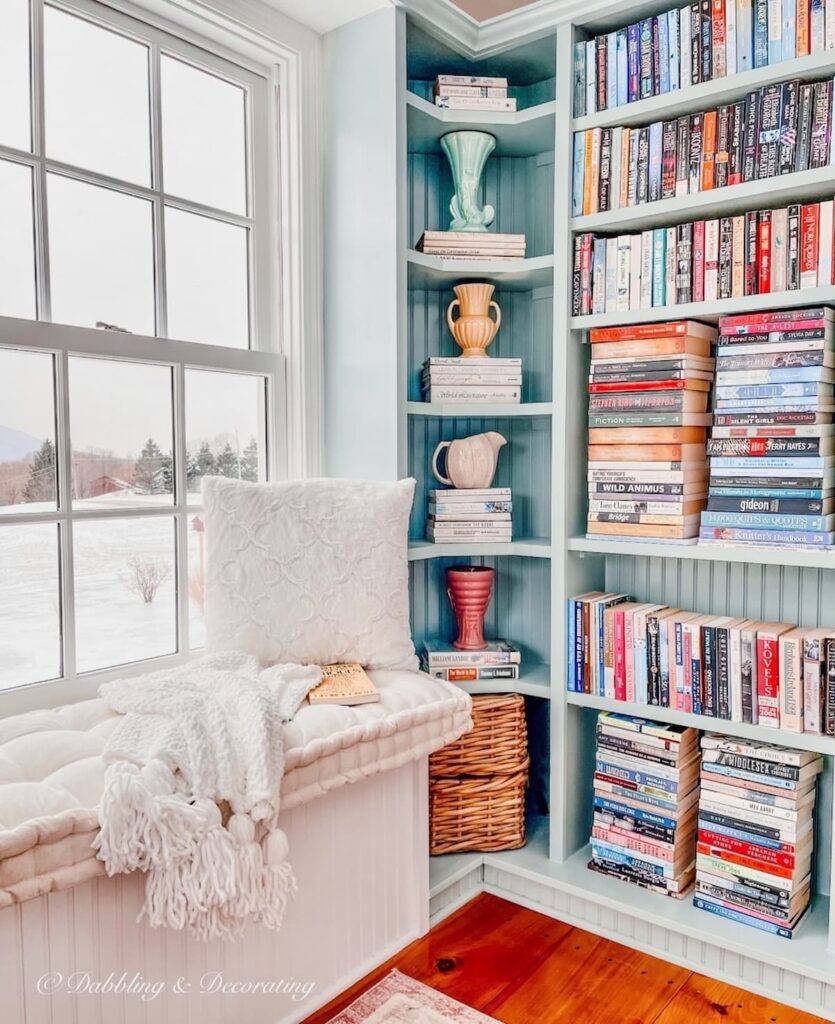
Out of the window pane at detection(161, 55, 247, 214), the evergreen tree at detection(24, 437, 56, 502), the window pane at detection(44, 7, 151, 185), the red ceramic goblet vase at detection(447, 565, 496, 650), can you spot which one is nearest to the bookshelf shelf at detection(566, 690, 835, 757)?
the red ceramic goblet vase at detection(447, 565, 496, 650)

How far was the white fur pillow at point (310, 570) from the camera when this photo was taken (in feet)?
5.86

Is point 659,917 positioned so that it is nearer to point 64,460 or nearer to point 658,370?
point 658,370

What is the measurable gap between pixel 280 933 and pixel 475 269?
159 centimetres

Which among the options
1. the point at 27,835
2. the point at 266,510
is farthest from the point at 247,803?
the point at 266,510

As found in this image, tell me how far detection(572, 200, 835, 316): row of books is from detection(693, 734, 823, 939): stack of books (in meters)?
1.02

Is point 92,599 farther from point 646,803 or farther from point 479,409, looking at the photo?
point 646,803

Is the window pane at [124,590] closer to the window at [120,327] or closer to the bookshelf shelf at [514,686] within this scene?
the window at [120,327]

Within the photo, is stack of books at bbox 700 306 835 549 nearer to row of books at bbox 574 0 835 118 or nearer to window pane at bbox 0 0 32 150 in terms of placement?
row of books at bbox 574 0 835 118

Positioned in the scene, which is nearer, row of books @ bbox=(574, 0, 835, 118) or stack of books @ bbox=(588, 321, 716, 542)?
row of books @ bbox=(574, 0, 835, 118)

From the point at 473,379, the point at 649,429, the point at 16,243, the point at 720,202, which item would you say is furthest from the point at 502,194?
the point at 16,243

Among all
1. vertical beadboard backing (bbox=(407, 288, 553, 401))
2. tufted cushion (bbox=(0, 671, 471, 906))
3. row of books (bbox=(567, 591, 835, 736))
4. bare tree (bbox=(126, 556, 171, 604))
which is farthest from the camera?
vertical beadboard backing (bbox=(407, 288, 553, 401))

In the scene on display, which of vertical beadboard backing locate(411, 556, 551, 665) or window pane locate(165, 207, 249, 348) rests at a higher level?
window pane locate(165, 207, 249, 348)

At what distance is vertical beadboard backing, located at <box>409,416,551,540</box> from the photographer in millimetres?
2295

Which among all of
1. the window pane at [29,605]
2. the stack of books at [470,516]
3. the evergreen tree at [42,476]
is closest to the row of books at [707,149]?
the stack of books at [470,516]
